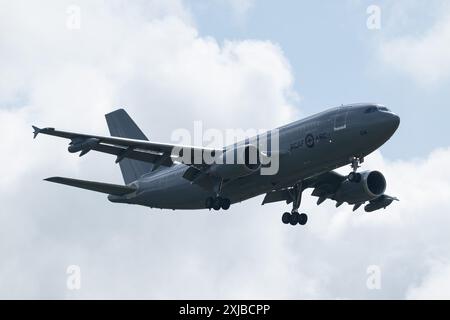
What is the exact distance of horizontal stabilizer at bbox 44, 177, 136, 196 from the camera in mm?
52438

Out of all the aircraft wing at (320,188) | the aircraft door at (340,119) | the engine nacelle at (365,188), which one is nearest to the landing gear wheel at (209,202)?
the aircraft wing at (320,188)

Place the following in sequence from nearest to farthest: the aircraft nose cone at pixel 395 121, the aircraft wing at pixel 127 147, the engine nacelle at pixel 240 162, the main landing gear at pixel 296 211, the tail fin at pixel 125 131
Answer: the aircraft nose cone at pixel 395 121 < the aircraft wing at pixel 127 147 < the engine nacelle at pixel 240 162 < the main landing gear at pixel 296 211 < the tail fin at pixel 125 131

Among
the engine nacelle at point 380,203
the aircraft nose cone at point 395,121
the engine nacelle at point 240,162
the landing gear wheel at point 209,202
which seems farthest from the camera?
the engine nacelle at point 380,203

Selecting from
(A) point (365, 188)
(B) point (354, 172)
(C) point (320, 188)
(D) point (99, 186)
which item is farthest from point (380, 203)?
(D) point (99, 186)

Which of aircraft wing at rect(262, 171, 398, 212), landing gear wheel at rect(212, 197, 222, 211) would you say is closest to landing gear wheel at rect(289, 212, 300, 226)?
aircraft wing at rect(262, 171, 398, 212)

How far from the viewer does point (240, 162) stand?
4791 cm

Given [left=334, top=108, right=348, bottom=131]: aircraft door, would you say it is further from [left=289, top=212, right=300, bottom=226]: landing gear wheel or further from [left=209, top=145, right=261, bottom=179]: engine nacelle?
[left=289, top=212, right=300, bottom=226]: landing gear wheel

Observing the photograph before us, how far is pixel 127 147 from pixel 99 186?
19.9 ft

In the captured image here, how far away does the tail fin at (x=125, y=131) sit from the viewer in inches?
2346

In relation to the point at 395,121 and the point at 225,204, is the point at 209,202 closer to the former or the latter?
the point at 225,204

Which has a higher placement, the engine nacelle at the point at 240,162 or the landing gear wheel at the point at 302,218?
the engine nacelle at the point at 240,162

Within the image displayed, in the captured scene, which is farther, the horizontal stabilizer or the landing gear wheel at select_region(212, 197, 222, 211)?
the horizontal stabilizer

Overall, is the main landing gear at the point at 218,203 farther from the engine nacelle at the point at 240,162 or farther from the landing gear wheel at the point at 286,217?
the landing gear wheel at the point at 286,217
